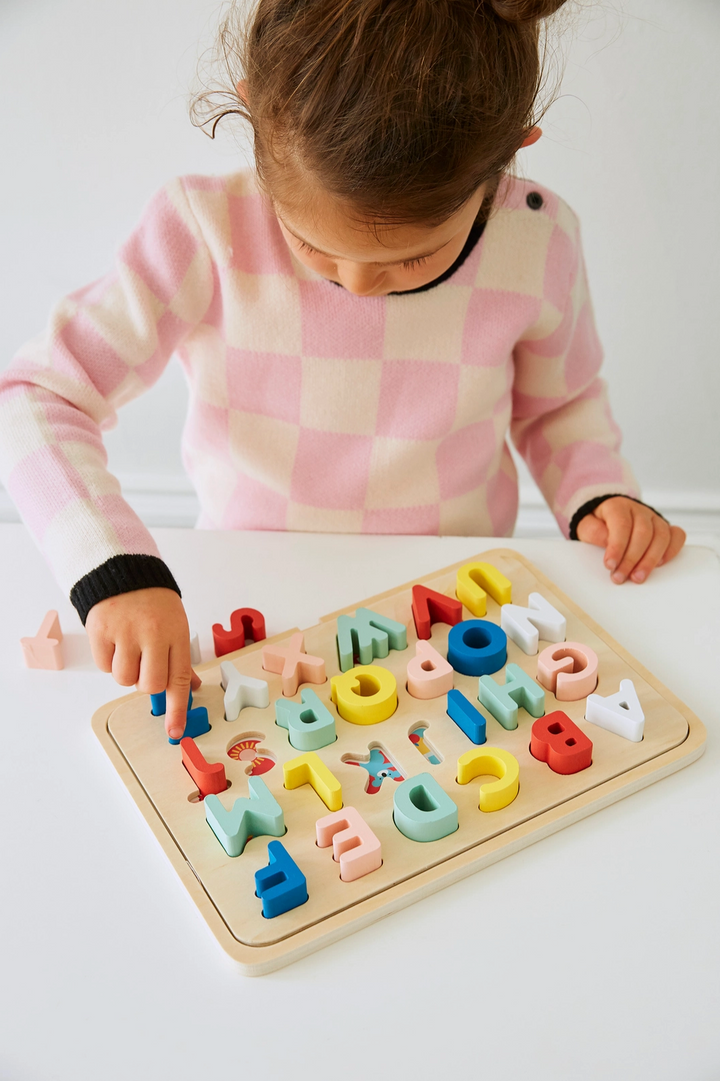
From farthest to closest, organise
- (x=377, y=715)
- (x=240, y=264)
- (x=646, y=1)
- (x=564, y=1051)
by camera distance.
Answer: (x=646, y=1) < (x=240, y=264) < (x=377, y=715) < (x=564, y=1051)

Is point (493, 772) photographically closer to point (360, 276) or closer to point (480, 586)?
point (480, 586)

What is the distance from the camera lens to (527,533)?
1.56 metres

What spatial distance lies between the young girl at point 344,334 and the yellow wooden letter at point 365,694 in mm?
97

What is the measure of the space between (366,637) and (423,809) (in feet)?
0.43

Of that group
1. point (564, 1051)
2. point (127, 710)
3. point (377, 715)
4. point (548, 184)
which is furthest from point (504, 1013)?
point (548, 184)

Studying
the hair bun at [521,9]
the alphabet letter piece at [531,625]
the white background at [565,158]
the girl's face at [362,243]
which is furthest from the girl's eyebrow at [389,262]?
the white background at [565,158]

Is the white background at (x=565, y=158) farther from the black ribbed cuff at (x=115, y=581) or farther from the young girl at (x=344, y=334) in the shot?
the black ribbed cuff at (x=115, y=581)

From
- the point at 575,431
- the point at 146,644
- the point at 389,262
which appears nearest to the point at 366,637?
the point at 146,644

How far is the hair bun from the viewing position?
505 mm

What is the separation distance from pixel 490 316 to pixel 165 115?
565 millimetres

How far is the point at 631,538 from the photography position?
29.0 inches

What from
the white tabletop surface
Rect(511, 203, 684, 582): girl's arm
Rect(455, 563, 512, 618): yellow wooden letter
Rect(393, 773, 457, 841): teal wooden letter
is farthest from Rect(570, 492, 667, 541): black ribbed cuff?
Rect(393, 773, 457, 841): teal wooden letter

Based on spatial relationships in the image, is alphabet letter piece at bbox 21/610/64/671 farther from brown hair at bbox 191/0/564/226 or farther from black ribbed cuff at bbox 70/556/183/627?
brown hair at bbox 191/0/564/226

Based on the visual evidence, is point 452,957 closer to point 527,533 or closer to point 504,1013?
point 504,1013
